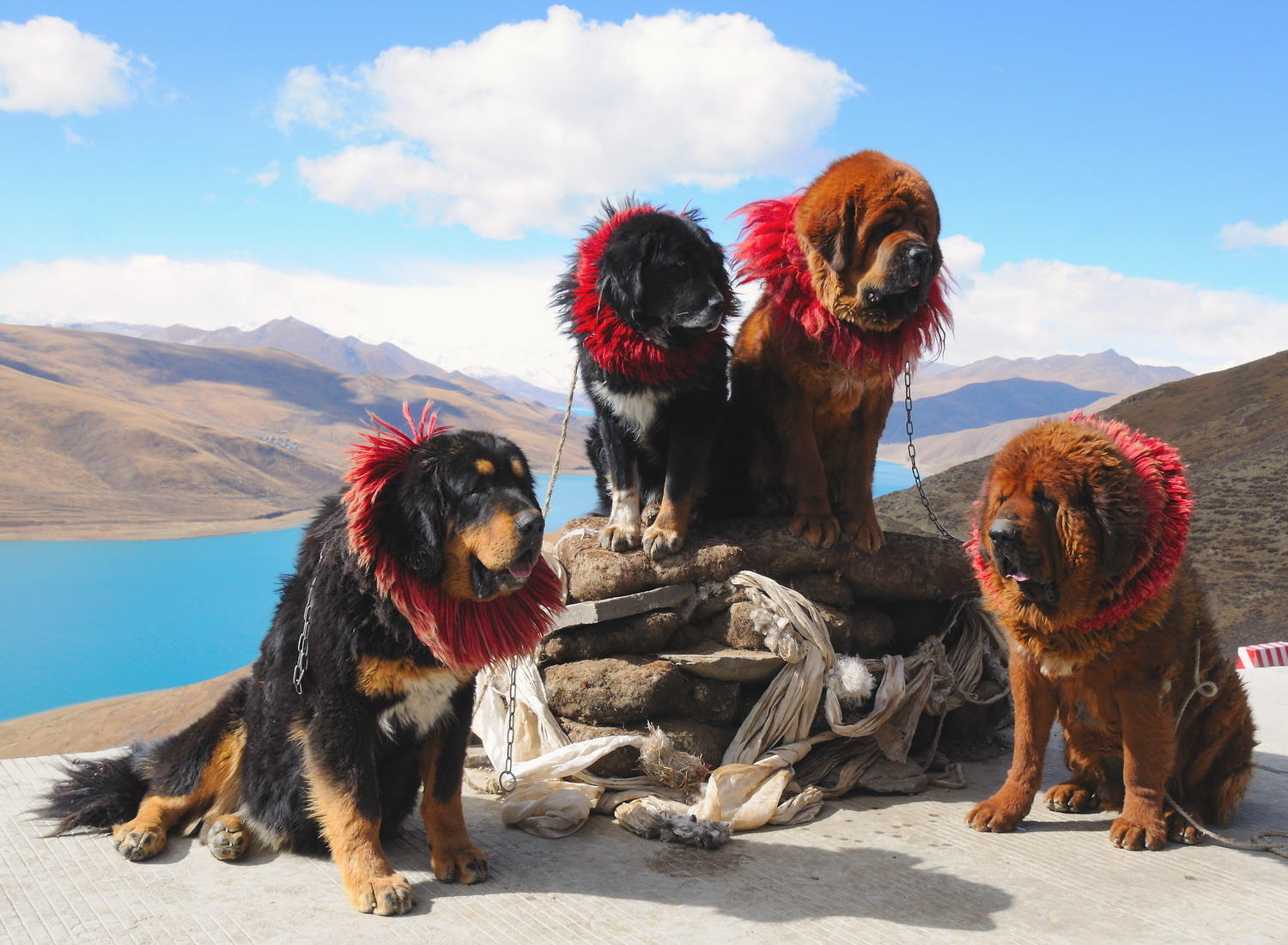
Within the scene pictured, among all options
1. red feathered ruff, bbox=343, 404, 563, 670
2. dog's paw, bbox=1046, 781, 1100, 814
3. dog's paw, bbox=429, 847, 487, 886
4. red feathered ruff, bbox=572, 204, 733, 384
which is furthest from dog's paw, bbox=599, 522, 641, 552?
dog's paw, bbox=1046, 781, 1100, 814

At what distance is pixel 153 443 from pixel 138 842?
5734 centimetres

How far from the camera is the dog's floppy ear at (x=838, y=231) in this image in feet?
13.4

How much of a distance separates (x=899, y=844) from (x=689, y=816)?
0.83 meters

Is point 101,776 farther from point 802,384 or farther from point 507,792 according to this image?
point 802,384

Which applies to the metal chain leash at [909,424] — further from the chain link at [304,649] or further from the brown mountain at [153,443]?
the brown mountain at [153,443]

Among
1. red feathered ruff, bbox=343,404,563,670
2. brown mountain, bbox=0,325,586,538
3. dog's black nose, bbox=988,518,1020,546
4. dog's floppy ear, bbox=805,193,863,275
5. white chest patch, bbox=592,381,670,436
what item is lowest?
brown mountain, bbox=0,325,586,538

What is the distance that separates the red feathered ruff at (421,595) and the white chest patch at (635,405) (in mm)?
1204

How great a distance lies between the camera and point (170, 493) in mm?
49250

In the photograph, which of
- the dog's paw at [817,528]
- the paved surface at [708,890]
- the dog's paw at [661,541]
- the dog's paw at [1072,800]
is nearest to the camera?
the paved surface at [708,890]

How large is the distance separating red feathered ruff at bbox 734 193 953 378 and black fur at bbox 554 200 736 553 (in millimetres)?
271

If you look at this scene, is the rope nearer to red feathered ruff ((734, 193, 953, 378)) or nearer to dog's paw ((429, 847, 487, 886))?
red feathered ruff ((734, 193, 953, 378))

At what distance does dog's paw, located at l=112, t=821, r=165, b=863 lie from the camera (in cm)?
321

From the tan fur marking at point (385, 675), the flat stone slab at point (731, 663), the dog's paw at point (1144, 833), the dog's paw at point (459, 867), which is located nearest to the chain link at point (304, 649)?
the tan fur marking at point (385, 675)

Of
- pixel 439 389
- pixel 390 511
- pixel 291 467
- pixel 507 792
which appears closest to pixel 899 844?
pixel 507 792
